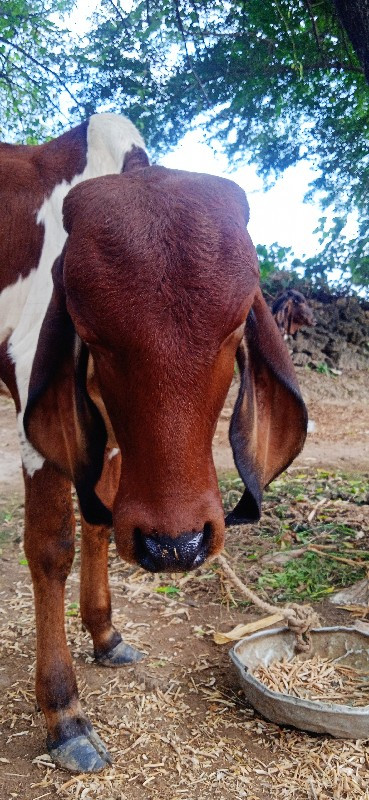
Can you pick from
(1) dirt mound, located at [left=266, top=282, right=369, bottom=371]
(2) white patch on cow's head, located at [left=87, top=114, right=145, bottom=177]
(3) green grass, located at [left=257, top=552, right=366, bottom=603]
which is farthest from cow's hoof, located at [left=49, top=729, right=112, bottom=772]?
(1) dirt mound, located at [left=266, top=282, right=369, bottom=371]

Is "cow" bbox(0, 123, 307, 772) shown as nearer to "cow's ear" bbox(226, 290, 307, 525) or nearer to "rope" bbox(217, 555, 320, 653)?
"cow's ear" bbox(226, 290, 307, 525)

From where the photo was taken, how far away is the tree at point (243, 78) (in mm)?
6848

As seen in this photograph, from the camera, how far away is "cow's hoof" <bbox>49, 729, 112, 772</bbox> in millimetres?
2467

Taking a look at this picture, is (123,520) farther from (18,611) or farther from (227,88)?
(227,88)

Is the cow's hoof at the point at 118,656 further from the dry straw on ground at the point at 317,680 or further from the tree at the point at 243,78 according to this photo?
the tree at the point at 243,78

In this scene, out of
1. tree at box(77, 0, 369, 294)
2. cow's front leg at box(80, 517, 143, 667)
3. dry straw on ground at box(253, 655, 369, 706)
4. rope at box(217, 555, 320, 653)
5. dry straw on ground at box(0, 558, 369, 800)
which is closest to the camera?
dry straw on ground at box(0, 558, 369, 800)

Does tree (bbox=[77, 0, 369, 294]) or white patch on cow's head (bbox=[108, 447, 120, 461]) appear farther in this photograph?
tree (bbox=[77, 0, 369, 294])

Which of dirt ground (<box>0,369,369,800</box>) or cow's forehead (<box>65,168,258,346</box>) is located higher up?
cow's forehead (<box>65,168,258,346</box>)

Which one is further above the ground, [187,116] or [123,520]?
[187,116]

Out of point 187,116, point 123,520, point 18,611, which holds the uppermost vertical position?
point 187,116

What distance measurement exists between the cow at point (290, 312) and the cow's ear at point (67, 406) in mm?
7472

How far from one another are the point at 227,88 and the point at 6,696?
6.60 metres

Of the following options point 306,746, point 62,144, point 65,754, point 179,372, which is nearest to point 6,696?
point 65,754

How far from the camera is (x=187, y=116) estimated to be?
7715 millimetres
